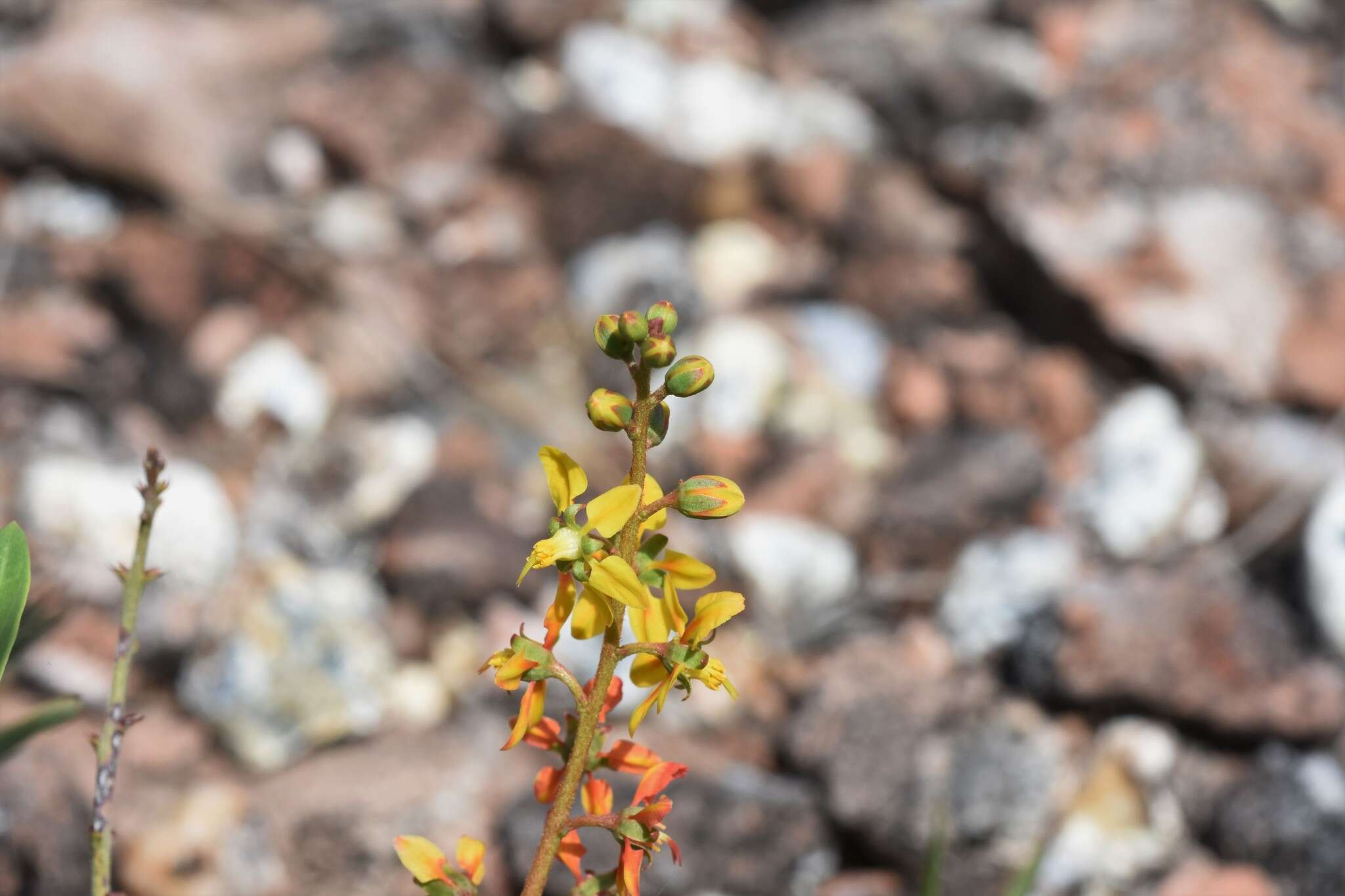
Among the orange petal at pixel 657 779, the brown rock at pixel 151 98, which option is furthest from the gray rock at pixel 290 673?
the orange petal at pixel 657 779

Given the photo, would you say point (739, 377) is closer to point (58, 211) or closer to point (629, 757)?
point (58, 211)

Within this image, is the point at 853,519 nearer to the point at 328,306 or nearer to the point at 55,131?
the point at 328,306

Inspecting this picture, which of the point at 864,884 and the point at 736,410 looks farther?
the point at 736,410

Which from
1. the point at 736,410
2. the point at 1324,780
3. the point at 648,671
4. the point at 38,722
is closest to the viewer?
the point at 648,671

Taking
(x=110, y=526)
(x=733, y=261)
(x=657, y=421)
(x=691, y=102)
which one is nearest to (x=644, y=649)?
(x=657, y=421)

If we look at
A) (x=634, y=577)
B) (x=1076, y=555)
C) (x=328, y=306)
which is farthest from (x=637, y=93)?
(x=634, y=577)

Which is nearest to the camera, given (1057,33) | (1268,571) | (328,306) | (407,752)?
(407,752)

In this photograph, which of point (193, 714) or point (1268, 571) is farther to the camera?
point (1268, 571)
